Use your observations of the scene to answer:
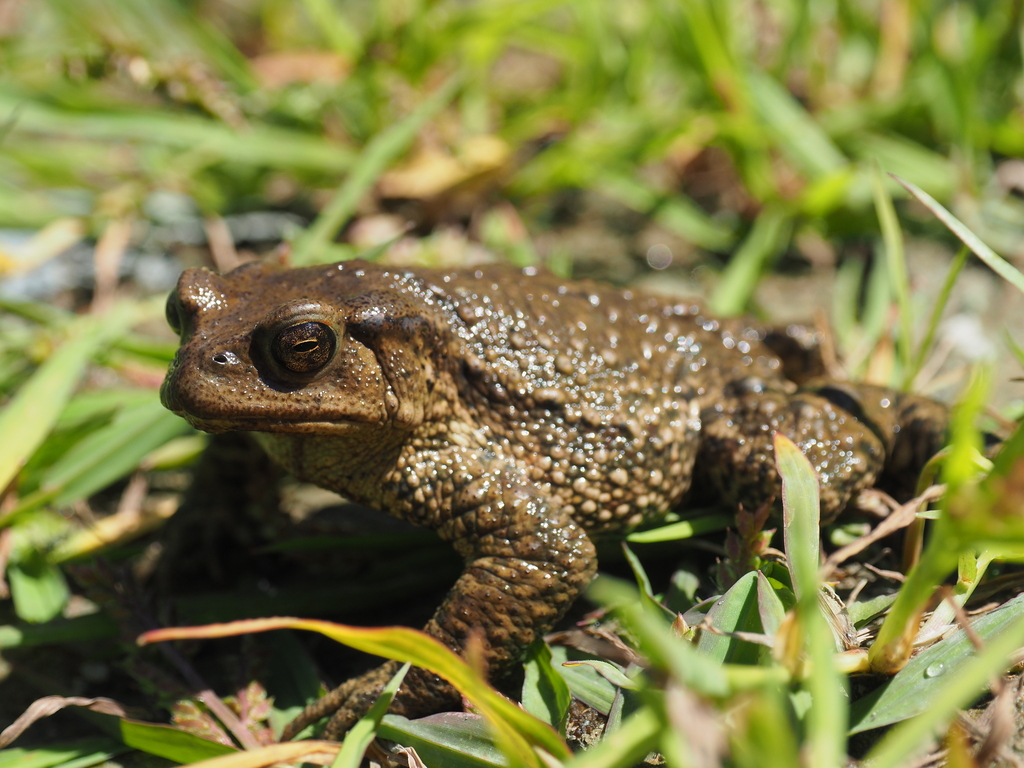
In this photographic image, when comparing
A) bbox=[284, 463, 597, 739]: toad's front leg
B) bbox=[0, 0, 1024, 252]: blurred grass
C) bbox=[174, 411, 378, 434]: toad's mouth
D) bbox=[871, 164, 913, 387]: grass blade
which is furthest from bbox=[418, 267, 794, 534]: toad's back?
bbox=[0, 0, 1024, 252]: blurred grass

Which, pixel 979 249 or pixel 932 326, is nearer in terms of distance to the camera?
pixel 979 249

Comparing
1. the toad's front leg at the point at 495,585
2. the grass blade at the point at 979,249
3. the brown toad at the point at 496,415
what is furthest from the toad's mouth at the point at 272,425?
the grass blade at the point at 979,249

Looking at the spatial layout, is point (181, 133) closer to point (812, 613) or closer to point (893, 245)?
point (893, 245)

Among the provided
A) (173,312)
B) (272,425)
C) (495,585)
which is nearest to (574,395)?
(495,585)

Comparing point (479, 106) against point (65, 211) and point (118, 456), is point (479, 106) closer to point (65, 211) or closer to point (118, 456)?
point (65, 211)

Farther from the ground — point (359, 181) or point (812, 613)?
point (359, 181)

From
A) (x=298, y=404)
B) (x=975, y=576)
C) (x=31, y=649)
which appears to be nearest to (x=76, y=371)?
(x=31, y=649)
